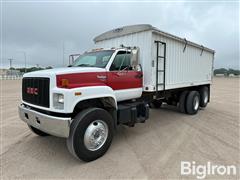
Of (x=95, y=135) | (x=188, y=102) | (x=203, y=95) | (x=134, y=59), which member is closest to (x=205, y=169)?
(x=95, y=135)

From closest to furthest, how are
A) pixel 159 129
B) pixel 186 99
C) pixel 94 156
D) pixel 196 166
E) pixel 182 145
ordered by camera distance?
pixel 196 166 < pixel 94 156 < pixel 182 145 < pixel 159 129 < pixel 186 99

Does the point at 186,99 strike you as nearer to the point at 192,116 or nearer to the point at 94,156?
the point at 192,116

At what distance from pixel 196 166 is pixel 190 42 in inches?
207

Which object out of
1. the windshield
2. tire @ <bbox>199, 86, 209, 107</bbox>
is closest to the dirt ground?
the windshield

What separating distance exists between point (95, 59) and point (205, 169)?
351cm

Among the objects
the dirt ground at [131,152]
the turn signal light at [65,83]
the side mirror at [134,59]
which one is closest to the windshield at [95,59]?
the side mirror at [134,59]

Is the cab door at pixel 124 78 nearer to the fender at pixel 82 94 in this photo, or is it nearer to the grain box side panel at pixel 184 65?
the fender at pixel 82 94

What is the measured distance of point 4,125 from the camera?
598cm

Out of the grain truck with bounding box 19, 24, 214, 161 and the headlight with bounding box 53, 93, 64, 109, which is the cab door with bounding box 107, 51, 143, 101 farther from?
the headlight with bounding box 53, 93, 64, 109

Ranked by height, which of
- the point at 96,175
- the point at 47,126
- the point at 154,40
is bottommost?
the point at 96,175

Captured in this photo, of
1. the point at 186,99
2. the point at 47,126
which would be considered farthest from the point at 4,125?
the point at 186,99

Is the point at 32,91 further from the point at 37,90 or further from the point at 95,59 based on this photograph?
the point at 95,59

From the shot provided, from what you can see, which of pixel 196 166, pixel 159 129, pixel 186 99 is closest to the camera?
pixel 196 166

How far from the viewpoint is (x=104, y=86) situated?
13.4 feet
